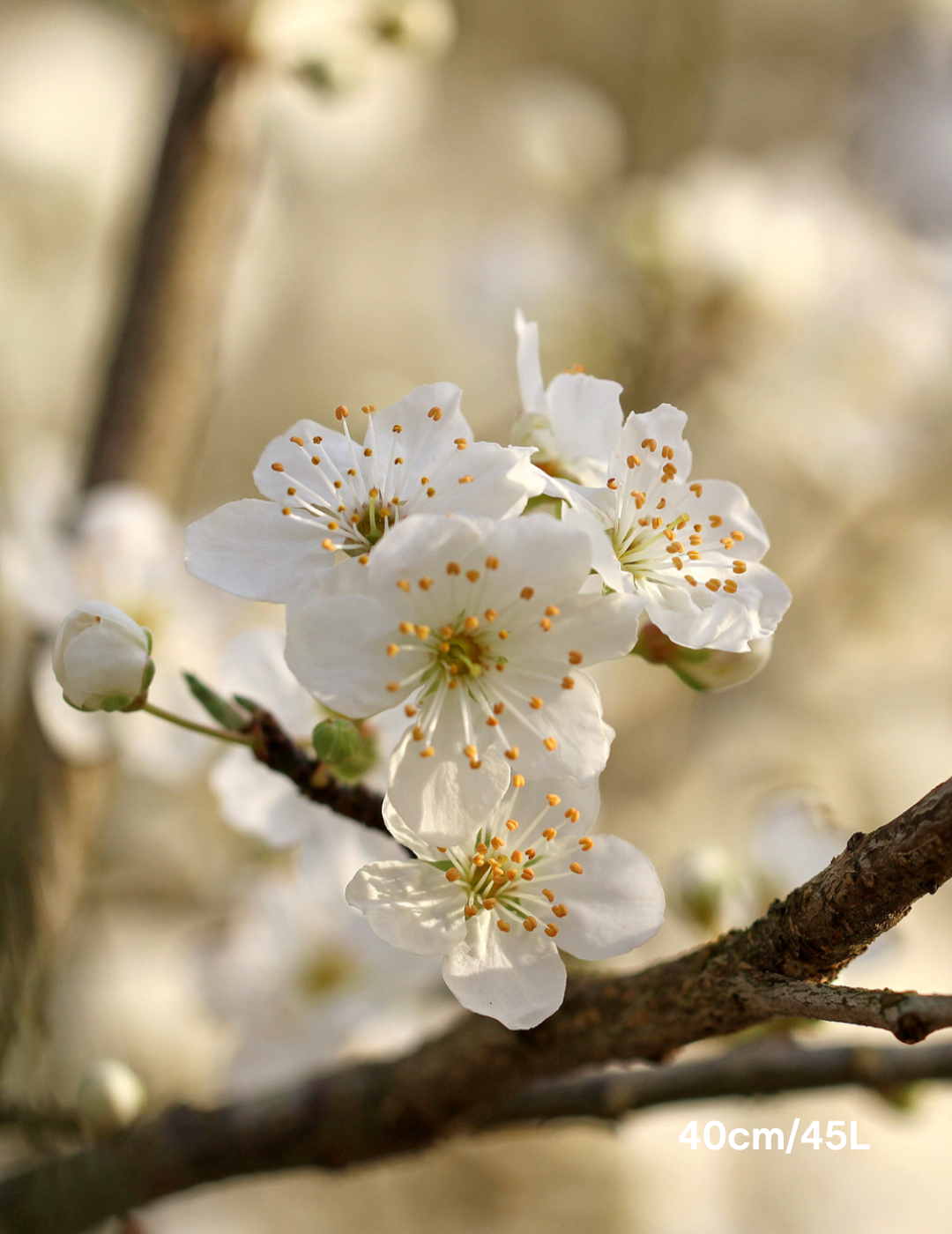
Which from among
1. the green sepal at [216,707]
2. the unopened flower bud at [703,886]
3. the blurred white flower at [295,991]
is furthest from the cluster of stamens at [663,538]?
the blurred white flower at [295,991]

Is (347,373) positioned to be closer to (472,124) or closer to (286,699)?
(472,124)

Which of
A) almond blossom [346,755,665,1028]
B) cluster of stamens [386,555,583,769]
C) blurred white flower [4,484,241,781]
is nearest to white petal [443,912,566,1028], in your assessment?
almond blossom [346,755,665,1028]

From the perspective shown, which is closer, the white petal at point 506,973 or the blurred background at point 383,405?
the white petal at point 506,973

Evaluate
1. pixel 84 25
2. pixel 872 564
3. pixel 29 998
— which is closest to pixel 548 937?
pixel 29 998

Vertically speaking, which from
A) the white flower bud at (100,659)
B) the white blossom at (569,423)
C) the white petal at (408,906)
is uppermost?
the white blossom at (569,423)

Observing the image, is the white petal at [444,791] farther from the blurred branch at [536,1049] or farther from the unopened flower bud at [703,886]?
the unopened flower bud at [703,886]

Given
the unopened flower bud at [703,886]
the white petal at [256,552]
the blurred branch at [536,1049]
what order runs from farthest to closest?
the unopened flower bud at [703,886] < the white petal at [256,552] < the blurred branch at [536,1049]
